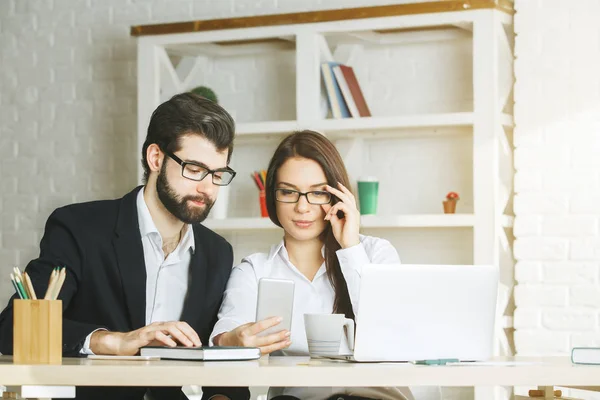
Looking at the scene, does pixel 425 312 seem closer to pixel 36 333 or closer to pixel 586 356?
pixel 586 356

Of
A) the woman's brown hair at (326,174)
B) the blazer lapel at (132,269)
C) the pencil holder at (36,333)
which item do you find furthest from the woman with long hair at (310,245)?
the pencil holder at (36,333)

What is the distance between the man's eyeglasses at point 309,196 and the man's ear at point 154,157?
399 millimetres

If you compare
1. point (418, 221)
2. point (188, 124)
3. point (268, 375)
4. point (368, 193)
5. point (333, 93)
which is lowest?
point (268, 375)

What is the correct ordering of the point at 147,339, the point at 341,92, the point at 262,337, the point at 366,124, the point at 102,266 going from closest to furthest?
the point at 147,339
the point at 262,337
the point at 102,266
the point at 366,124
the point at 341,92

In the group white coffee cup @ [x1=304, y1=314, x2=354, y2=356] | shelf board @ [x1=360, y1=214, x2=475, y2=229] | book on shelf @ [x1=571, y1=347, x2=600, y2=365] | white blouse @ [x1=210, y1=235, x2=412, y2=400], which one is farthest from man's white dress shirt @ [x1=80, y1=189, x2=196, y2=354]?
shelf board @ [x1=360, y1=214, x2=475, y2=229]

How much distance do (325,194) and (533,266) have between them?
54.1 inches

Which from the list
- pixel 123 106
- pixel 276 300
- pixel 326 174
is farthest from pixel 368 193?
pixel 276 300

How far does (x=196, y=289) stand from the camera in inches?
104

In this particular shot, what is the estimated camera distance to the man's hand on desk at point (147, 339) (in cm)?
208

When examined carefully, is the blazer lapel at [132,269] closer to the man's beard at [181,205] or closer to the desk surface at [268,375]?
the man's beard at [181,205]

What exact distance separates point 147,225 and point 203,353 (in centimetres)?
78

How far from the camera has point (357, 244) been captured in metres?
2.79

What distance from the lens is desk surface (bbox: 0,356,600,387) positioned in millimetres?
1750

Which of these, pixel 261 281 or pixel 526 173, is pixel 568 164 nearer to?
pixel 526 173
